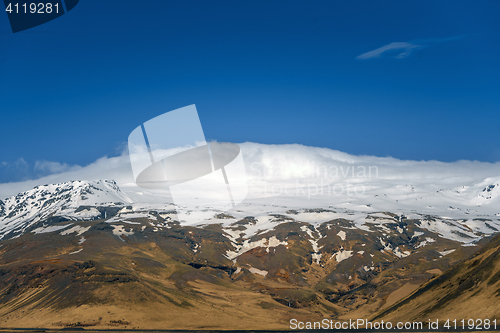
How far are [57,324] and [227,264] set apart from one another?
4846 inches

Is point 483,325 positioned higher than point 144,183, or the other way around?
point 144,183

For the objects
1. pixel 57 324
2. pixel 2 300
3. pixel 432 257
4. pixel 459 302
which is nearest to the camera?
Answer: pixel 459 302

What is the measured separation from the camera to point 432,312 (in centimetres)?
5512

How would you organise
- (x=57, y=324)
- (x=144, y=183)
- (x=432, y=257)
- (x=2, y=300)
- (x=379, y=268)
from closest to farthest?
1. (x=144, y=183)
2. (x=57, y=324)
3. (x=2, y=300)
4. (x=432, y=257)
5. (x=379, y=268)

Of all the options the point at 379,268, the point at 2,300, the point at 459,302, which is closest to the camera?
the point at 459,302

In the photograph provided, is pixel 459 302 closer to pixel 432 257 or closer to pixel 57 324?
pixel 57 324

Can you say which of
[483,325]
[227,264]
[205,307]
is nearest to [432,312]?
[483,325]

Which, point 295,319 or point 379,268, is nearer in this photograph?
point 295,319

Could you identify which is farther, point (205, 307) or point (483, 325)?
point (205, 307)

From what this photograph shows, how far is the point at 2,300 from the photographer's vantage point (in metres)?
93.6

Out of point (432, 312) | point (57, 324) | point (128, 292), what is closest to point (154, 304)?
point (128, 292)

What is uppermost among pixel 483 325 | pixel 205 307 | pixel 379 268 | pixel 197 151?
pixel 197 151

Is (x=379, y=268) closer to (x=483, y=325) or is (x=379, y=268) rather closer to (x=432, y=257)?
(x=432, y=257)

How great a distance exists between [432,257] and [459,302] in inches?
5131
